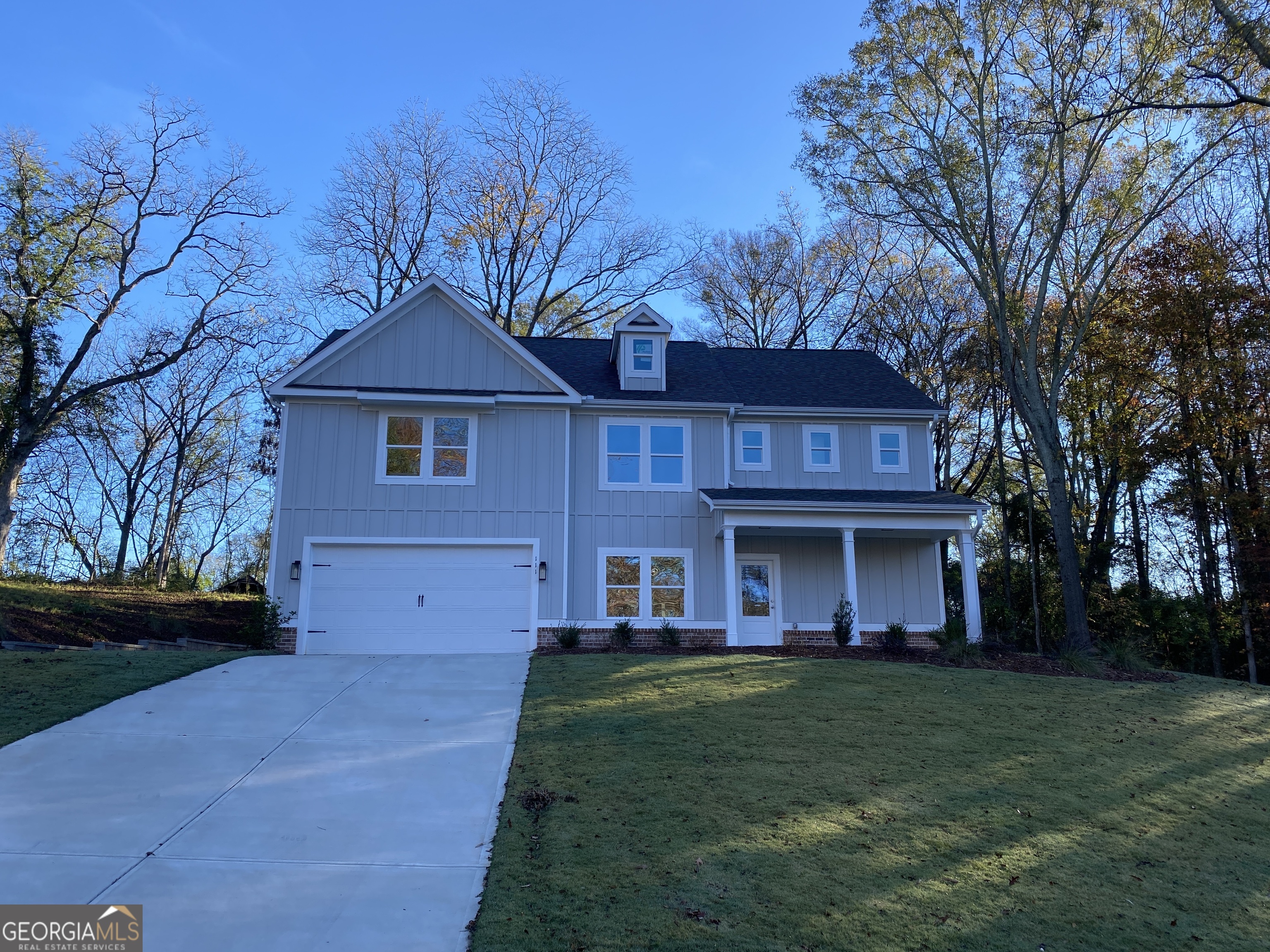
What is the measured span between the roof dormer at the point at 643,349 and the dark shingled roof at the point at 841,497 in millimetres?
2899

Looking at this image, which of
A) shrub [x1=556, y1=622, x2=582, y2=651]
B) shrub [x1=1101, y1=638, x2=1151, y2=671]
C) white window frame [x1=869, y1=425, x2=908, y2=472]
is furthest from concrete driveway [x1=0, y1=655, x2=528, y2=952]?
shrub [x1=1101, y1=638, x2=1151, y2=671]

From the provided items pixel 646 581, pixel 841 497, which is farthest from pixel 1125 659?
pixel 646 581

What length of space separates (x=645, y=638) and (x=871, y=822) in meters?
9.85

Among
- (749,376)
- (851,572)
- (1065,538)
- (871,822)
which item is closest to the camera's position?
(871,822)

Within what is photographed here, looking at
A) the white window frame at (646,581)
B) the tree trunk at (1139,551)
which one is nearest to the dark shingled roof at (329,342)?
the white window frame at (646,581)

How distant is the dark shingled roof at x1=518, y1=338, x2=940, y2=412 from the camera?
19.2 m

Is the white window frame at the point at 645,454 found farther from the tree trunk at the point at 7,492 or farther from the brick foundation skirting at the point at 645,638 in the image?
the tree trunk at the point at 7,492

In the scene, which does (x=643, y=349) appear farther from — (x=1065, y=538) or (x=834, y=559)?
(x=1065, y=538)

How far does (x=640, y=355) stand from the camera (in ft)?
63.6

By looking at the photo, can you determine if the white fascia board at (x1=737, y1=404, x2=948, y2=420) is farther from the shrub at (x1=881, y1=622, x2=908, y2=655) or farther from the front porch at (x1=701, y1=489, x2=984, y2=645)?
the shrub at (x1=881, y1=622, x2=908, y2=655)

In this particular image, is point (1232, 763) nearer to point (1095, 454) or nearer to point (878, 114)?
point (878, 114)

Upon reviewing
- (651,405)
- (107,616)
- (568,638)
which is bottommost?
(568,638)

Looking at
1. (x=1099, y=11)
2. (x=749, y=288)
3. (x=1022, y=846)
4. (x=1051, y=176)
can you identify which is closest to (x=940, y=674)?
(x=1022, y=846)

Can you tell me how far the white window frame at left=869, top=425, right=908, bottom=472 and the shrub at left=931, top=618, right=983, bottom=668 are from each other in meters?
3.63
